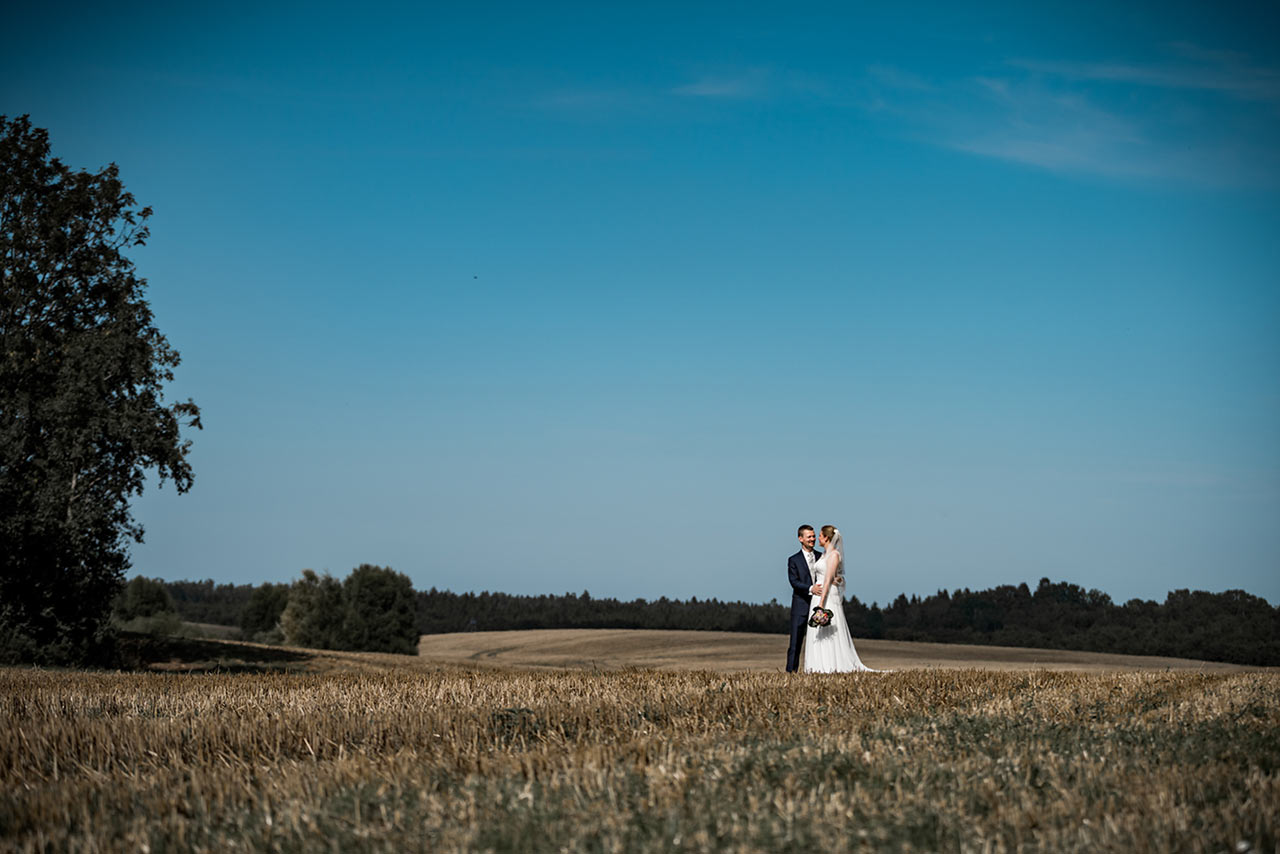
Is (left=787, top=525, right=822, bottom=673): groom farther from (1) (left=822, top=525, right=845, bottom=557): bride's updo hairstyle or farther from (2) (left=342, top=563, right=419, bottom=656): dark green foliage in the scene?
(2) (left=342, top=563, right=419, bottom=656): dark green foliage

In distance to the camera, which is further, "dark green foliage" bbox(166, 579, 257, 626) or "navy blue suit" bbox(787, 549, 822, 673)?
"dark green foliage" bbox(166, 579, 257, 626)

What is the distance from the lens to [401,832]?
484cm

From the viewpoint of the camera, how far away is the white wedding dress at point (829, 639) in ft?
57.0

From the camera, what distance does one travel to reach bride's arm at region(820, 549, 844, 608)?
17203 mm

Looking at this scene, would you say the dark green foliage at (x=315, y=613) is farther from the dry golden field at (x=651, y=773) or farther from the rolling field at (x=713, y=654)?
the dry golden field at (x=651, y=773)

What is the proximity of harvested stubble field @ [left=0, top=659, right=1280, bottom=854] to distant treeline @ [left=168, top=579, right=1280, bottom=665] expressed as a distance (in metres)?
48.3

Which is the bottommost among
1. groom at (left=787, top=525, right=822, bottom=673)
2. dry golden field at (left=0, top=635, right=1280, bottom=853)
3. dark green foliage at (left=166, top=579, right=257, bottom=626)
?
dark green foliage at (left=166, top=579, right=257, bottom=626)

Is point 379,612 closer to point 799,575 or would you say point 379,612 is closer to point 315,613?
point 315,613

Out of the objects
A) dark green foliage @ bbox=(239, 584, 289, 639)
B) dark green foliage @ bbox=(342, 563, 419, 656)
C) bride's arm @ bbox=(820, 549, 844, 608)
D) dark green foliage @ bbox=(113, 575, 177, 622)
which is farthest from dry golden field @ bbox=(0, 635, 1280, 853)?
dark green foliage @ bbox=(239, 584, 289, 639)

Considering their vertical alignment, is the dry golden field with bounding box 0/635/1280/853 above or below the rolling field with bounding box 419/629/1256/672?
above

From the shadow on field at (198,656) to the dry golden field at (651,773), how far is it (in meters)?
24.8

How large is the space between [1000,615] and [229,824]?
68385 millimetres

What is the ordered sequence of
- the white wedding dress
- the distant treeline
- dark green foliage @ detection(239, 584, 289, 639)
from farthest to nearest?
dark green foliage @ detection(239, 584, 289, 639) < the distant treeline < the white wedding dress

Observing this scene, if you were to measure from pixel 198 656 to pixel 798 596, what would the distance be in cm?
2845
